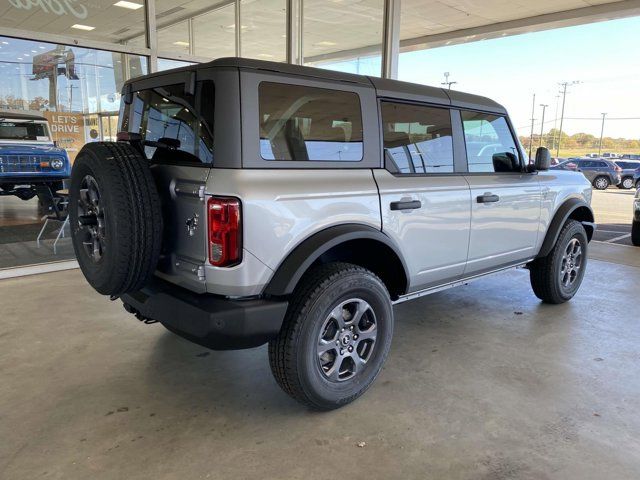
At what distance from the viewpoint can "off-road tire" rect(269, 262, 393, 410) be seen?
242 centimetres

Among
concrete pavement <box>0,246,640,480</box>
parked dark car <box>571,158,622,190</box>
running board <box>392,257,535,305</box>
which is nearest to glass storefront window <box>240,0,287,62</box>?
concrete pavement <box>0,246,640,480</box>

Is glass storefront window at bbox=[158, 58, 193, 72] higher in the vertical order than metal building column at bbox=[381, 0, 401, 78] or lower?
lower

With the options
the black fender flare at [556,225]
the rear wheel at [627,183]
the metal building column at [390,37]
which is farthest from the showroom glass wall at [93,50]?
the rear wheel at [627,183]

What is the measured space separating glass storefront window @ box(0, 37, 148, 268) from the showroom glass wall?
0.4 inches

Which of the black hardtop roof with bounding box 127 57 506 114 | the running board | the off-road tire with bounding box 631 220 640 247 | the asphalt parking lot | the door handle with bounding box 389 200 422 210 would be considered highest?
the black hardtop roof with bounding box 127 57 506 114

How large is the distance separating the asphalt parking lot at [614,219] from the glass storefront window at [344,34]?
507cm

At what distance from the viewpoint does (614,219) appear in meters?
11.2

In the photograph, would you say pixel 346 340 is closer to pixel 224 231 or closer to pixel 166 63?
pixel 224 231

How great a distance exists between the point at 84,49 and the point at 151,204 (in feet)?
14.7

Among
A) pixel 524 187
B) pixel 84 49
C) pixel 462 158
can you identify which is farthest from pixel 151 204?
pixel 84 49

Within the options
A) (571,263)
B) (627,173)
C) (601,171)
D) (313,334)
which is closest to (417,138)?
(313,334)

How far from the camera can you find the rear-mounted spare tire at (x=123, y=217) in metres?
2.30

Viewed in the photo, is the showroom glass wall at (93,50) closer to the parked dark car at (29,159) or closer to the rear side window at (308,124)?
the parked dark car at (29,159)

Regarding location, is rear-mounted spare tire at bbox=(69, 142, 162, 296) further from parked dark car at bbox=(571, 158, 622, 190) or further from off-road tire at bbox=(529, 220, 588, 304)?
parked dark car at bbox=(571, 158, 622, 190)
